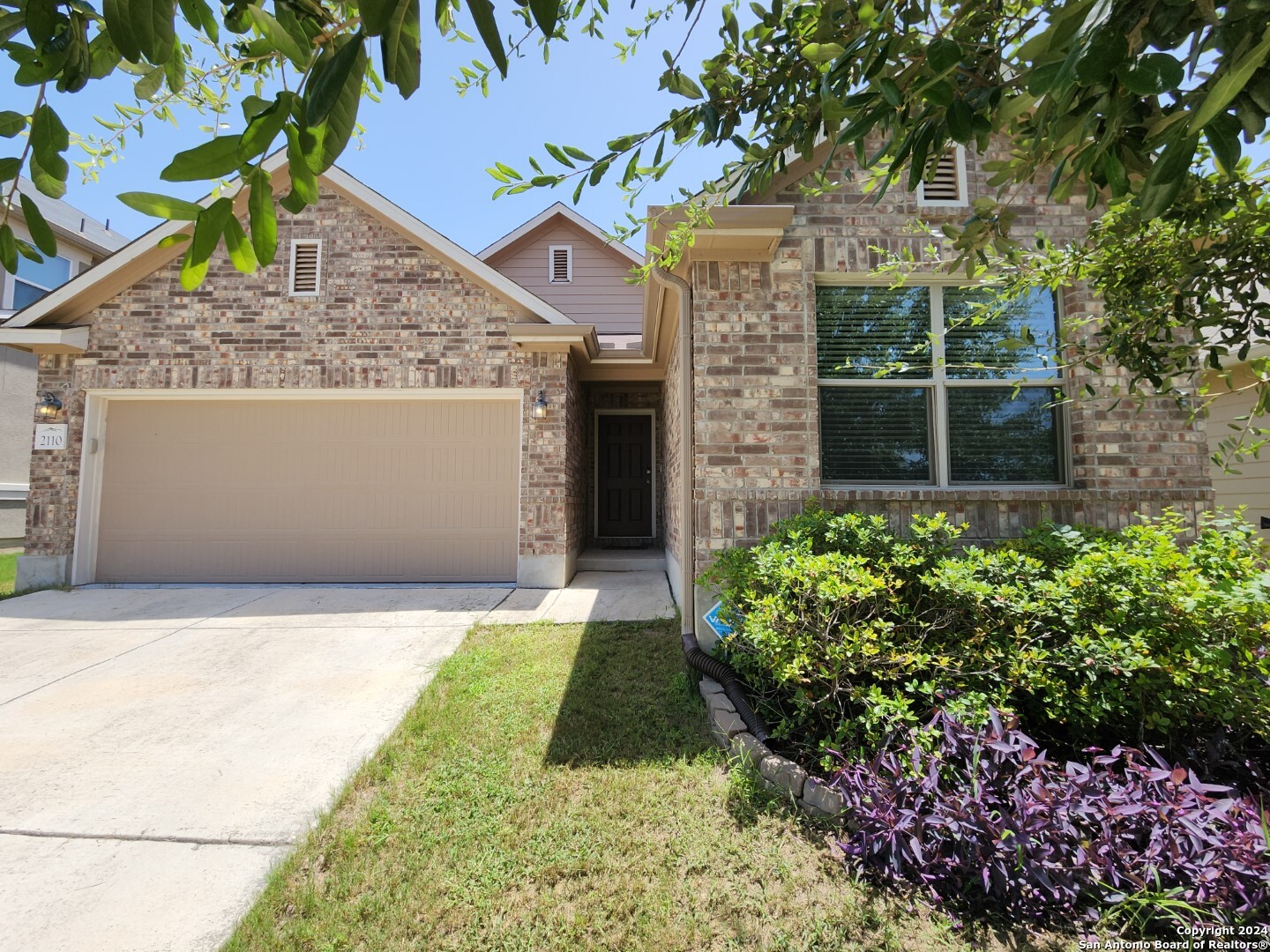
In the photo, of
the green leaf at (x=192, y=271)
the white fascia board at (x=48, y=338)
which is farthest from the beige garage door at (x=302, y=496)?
the green leaf at (x=192, y=271)

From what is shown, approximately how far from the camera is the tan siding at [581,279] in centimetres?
1098

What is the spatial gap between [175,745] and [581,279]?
985 cm

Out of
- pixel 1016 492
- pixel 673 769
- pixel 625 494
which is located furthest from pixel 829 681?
pixel 625 494

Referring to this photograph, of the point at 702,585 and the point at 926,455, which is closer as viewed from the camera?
the point at 702,585

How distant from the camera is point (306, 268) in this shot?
23.3ft

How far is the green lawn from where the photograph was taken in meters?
6.97

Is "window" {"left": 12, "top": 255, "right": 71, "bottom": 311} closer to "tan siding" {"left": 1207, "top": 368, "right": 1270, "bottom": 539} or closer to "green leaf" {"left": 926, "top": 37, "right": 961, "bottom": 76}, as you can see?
"green leaf" {"left": 926, "top": 37, "right": 961, "bottom": 76}

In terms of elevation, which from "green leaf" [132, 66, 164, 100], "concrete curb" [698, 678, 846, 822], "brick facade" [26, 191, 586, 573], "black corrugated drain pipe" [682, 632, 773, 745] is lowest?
"concrete curb" [698, 678, 846, 822]

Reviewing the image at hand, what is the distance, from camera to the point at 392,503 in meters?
7.21

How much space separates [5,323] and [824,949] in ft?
33.4

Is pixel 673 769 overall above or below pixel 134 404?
below

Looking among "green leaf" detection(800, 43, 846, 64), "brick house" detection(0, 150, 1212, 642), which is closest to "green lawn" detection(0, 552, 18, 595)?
"brick house" detection(0, 150, 1212, 642)

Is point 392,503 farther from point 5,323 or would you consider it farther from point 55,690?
point 5,323

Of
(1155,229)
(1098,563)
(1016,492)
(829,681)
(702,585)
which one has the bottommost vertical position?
(829,681)
